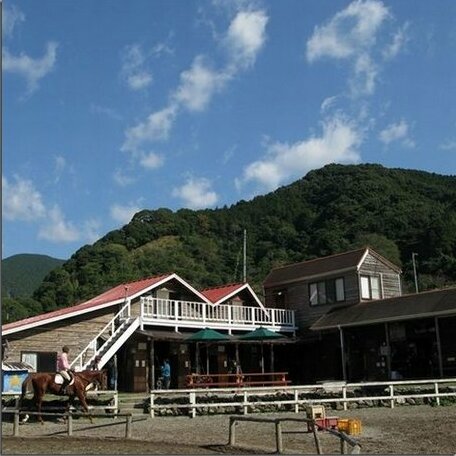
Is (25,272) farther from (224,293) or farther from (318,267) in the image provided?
(318,267)

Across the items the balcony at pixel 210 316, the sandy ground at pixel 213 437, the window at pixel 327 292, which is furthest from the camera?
the window at pixel 327 292

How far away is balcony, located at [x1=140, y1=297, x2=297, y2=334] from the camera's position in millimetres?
30422

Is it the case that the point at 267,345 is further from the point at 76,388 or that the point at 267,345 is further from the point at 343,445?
the point at 343,445

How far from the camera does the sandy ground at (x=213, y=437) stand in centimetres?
1166

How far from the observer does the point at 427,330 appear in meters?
29.2

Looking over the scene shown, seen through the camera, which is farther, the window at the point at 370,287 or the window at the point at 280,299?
the window at the point at 280,299

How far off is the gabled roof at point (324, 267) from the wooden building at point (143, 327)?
2273mm

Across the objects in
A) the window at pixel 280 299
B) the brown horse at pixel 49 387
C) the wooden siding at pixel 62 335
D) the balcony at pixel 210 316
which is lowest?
the brown horse at pixel 49 387

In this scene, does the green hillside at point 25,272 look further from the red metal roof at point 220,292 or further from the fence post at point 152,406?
the fence post at point 152,406

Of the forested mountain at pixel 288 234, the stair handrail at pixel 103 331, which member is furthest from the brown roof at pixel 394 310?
the forested mountain at pixel 288 234

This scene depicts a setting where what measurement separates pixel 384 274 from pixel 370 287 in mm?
1619

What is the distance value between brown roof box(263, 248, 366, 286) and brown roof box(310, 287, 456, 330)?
88.1 inches

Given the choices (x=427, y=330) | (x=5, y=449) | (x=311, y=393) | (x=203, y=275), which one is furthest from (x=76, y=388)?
(x=203, y=275)

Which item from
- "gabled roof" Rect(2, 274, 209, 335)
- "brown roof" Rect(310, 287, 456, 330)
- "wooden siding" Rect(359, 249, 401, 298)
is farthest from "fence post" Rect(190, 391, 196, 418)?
"wooden siding" Rect(359, 249, 401, 298)
